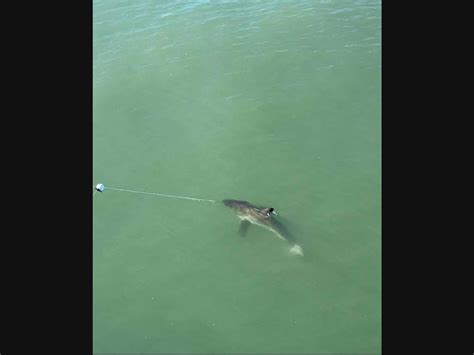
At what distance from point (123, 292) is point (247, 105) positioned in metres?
9.26

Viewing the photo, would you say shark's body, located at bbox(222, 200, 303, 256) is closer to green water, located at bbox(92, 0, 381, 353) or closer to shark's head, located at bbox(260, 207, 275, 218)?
shark's head, located at bbox(260, 207, 275, 218)

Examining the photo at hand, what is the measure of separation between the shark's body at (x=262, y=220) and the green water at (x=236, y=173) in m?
0.28

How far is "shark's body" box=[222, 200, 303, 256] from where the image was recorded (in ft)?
47.5

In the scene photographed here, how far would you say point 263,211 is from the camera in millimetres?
14703

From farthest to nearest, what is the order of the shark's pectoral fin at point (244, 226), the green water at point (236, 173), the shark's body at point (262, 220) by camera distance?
1. the shark's pectoral fin at point (244, 226)
2. the shark's body at point (262, 220)
3. the green water at point (236, 173)

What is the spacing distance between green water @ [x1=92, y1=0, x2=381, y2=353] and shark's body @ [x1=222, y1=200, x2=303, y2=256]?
28 centimetres

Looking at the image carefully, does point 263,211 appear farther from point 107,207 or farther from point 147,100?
point 147,100

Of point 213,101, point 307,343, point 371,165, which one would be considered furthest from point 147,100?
point 307,343

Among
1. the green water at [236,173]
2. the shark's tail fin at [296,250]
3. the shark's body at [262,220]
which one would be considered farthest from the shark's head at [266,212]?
the shark's tail fin at [296,250]

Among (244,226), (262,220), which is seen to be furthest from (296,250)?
(244,226)

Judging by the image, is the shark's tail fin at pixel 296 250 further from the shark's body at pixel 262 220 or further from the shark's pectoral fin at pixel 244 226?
the shark's pectoral fin at pixel 244 226

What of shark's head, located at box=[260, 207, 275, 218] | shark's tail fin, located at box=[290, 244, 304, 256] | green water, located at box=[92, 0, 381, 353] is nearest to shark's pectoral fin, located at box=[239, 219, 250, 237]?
green water, located at box=[92, 0, 381, 353]

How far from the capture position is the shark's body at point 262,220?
47.5ft

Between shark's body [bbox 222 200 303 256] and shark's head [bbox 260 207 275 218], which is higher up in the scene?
shark's head [bbox 260 207 275 218]
